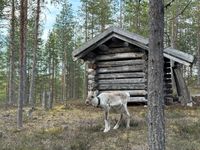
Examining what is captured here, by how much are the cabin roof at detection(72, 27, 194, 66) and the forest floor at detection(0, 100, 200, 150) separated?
2.99 m

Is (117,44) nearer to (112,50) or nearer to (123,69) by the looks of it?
(112,50)

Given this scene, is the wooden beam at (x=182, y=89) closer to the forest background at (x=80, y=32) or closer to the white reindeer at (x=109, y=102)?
the white reindeer at (x=109, y=102)

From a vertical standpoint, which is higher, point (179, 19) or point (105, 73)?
point (179, 19)

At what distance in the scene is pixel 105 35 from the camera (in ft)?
70.7

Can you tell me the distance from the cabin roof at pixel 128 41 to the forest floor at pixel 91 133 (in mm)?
2987

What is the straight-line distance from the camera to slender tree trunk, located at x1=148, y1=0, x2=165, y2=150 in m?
8.34

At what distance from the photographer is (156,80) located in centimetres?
837

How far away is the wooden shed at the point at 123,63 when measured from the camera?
21062mm

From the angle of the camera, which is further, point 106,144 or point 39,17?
point 39,17

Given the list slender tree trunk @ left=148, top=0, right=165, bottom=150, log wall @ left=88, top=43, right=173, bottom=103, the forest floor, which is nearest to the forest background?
log wall @ left=88, top=43, right=173, bottom=103

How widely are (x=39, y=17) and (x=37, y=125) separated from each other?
11.7 meters

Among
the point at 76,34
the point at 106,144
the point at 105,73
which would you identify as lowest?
the point at 106,144

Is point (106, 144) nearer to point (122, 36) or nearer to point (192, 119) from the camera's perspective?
point (192, 119)

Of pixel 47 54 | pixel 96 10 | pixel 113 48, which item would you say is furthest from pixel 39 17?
pixel 47 54
